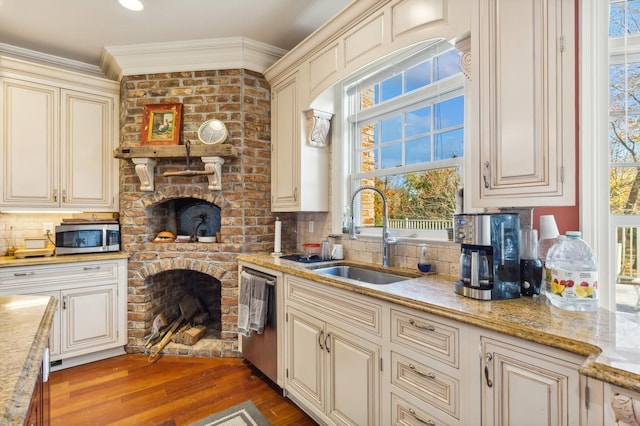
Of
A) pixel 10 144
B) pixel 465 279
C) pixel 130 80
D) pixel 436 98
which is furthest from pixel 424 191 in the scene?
pixel 10 144

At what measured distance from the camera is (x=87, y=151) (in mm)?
3105

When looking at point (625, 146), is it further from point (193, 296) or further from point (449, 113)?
point (193, 296)

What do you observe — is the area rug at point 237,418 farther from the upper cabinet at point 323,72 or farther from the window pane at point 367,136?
the window pane at point 367,136

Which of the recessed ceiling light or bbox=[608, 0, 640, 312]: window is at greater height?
the recessed ceiling light

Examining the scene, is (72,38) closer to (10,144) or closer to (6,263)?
(10,144)

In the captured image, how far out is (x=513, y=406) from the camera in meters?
1.07

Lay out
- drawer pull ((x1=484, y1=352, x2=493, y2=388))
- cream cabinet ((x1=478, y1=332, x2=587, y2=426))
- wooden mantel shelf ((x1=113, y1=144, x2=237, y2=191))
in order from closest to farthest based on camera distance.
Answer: cream cabinet ((x1=478, y1=332, x2=587, y2=426))
drawer pull ((x1=484, y1=352, x2=493, y2=388))
wooden mantel shelf ((x1=113, y1=144, x2=237, y2=191))

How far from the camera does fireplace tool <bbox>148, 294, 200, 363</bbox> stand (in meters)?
2.95

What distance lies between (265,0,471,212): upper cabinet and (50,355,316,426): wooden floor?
1446 millimetres

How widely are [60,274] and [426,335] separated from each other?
296 cm

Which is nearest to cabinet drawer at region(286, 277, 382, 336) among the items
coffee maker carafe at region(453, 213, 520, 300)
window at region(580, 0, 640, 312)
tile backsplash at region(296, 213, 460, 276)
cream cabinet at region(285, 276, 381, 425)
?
cream cabinet at region(285, 276, 381, 425)

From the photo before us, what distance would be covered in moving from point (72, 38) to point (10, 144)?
42.1 inches

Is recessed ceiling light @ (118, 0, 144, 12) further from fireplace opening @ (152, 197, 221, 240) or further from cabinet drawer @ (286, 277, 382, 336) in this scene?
cabinet drawer @ (286, 277, 382, 336)

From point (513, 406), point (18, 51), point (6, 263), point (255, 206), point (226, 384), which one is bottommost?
point (226, 384)
